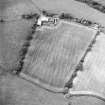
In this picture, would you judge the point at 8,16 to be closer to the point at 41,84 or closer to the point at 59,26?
the point at 59,26

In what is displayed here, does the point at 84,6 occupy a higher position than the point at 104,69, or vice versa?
A: the point at 84,6

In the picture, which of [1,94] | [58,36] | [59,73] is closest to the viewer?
[1,94]

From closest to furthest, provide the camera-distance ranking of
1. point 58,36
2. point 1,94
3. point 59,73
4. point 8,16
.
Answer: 1. point 1,94
2. point 59,73
3. point 58,36
4. point 8,16

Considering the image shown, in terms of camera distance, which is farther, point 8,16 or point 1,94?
point 8,16

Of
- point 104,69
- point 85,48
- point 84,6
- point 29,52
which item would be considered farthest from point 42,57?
point 84,6

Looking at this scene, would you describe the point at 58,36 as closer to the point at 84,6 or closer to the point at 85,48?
the point at 85,48

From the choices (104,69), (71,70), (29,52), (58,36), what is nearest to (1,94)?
(29,52)

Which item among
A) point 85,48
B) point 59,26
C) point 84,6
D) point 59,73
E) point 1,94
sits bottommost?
point 1,94

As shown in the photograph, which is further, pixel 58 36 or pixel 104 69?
pixel 58 36

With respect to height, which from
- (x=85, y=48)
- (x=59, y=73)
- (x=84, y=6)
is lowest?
(x=59, y=73)
